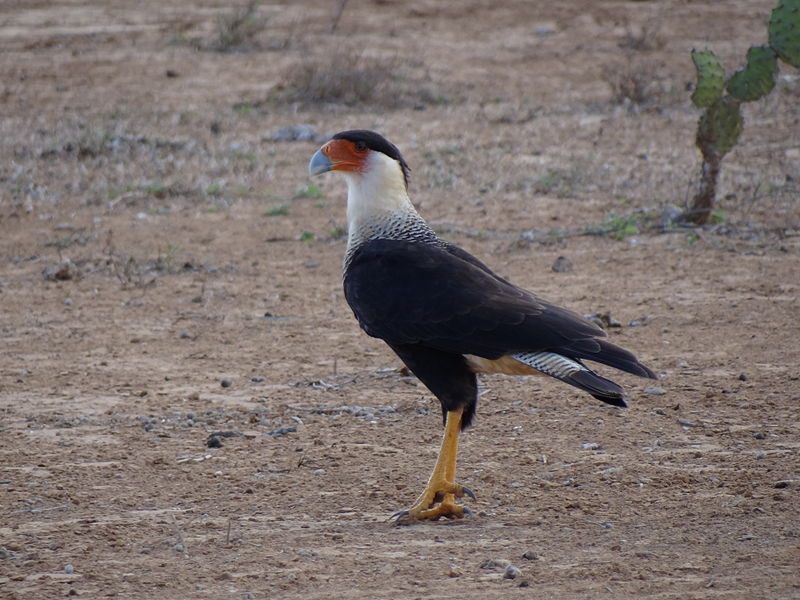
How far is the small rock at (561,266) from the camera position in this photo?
805cm

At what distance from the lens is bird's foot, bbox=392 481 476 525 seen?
4441 mm

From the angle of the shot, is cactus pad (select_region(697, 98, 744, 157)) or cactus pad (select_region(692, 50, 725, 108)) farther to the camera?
cactus pad (select_region(692, 50, 725, 108))

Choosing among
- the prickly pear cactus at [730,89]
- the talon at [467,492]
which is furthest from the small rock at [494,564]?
the prickly pear cactus at [730,89]

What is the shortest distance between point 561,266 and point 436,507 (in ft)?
12.7

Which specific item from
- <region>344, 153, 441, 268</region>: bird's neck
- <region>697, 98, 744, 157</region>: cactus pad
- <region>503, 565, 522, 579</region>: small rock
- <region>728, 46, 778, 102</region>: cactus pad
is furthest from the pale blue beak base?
<region>728, 46, 778, 102</region>: cactus pad

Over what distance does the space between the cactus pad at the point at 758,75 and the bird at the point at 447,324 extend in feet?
15.1

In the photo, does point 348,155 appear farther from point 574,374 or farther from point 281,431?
point 574,374

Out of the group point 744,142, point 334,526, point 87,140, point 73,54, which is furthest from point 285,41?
point 334,526

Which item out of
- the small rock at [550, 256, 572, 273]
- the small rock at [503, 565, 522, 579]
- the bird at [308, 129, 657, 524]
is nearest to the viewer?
the small rock at [503, 565, 522, 579]

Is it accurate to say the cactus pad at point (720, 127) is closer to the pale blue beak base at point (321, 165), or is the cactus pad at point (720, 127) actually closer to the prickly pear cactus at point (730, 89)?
the prickly pear cactus at point (730, 89)

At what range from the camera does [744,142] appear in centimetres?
1169

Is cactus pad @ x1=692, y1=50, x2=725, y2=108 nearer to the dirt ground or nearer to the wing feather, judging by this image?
the dirt ground

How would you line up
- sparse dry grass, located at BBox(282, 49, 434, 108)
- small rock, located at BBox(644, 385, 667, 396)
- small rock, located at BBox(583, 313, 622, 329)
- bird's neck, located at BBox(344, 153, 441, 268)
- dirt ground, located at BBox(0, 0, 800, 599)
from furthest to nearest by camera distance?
sparse dry grass, located at BBox(282, 49, 434, 108) → small rock, located at BBox(583, 313, 622, 329) → small rock, located at BBox(644, 385, 667, 396) → bird's neck, located at BBox(344, 153, 441, 268) → dirt ground, located at BBox(0, 0, 800, 599)

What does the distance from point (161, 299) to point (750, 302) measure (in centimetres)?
406
